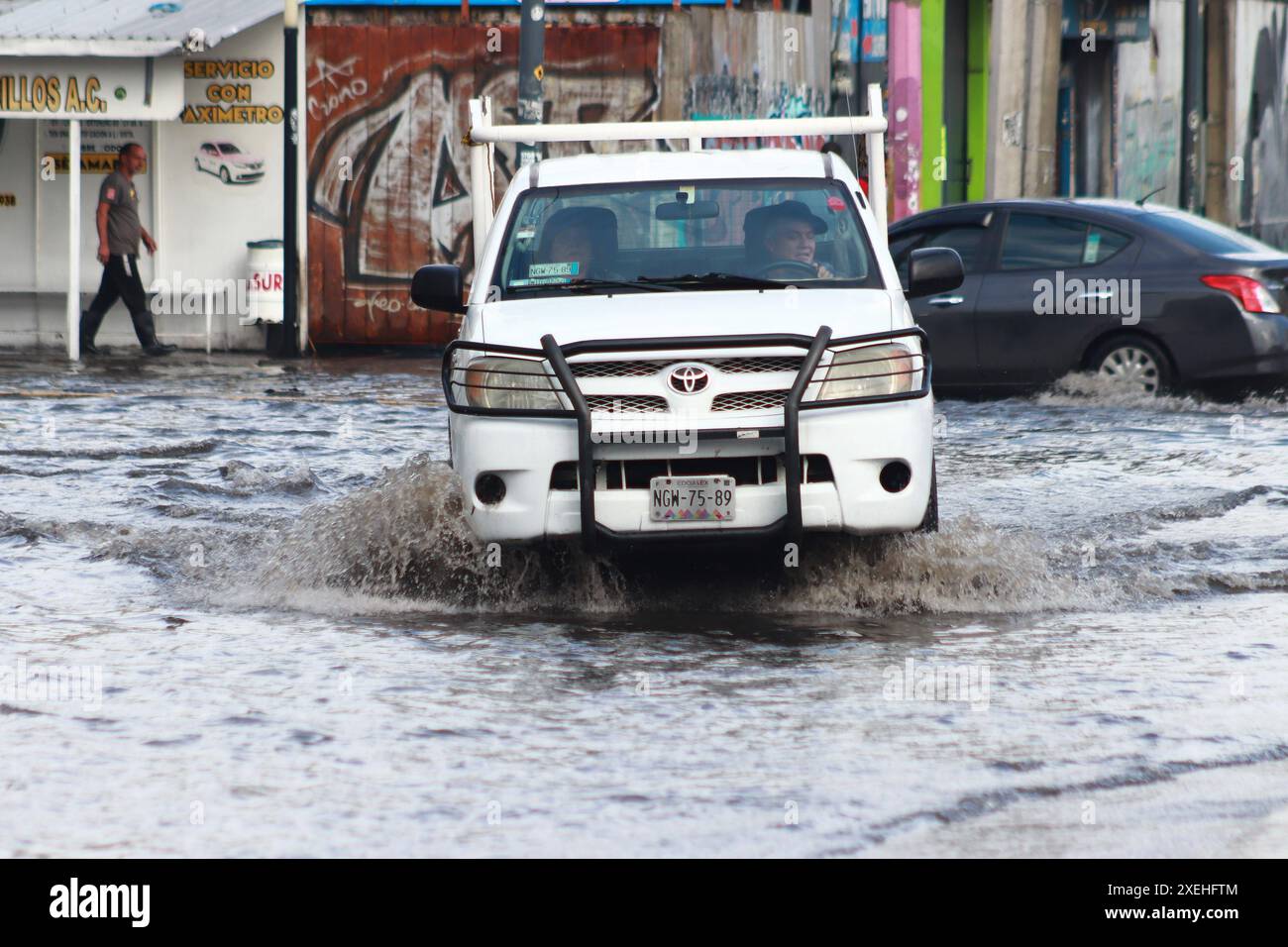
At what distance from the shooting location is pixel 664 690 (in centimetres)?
649

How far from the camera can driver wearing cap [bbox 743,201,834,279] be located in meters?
8.38

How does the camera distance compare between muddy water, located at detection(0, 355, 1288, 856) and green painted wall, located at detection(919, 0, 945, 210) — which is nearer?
muddy water, located at detection(0, 355, 1288, 856)

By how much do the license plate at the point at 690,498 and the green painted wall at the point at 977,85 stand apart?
1839 centimetres

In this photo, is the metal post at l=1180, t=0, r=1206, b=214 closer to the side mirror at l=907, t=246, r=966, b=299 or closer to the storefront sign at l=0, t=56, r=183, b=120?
the storefront sign at l=0, t=56, r=183, b=120

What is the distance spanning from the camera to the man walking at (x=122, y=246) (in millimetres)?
20141

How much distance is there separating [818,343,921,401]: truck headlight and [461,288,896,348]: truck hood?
95 millimetres

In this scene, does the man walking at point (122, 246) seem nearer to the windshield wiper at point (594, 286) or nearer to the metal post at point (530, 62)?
the metal post at point (530, 62)

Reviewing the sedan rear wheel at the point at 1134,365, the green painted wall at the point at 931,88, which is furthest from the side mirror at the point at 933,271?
the green painted wall at the point at 931,88

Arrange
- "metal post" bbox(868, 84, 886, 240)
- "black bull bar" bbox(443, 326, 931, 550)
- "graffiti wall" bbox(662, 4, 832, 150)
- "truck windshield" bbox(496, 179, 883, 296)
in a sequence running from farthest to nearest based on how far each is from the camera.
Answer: "graffiti wall" bbox(662, 4, 832, 150) → "metal post" bbox(868, 84, 886, 240) → "truck windshield" bbox(496, 179, 883, 296) → "black bull bar" bbox(443, 326, 931, 550)

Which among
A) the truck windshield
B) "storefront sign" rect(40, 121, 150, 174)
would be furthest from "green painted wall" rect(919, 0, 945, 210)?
the truck windshield

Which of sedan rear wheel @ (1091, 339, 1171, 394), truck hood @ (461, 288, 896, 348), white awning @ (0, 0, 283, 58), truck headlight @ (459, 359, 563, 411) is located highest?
white awning @ (0, 0, 283, 58)
